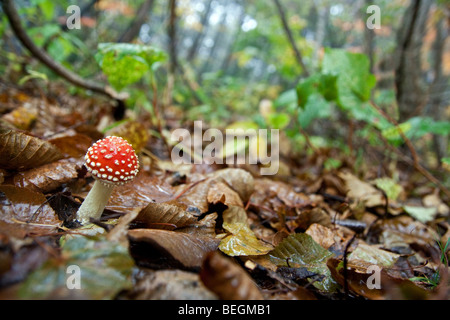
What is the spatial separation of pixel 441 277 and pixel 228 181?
96 centimetres

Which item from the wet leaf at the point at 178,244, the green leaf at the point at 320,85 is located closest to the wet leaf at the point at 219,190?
the wet leaf at the point at 178,244

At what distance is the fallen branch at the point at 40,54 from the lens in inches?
68.3

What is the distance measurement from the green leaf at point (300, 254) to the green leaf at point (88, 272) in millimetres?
559

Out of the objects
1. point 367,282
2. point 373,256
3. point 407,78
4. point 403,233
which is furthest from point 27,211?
point 407,78

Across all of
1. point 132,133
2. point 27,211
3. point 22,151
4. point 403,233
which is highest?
point 132,133

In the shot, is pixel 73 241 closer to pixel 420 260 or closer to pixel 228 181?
pixel 228 181

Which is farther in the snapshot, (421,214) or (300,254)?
(421,214)

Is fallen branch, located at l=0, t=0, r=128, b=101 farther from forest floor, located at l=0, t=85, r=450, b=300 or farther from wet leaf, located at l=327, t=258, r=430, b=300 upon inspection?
wet leaf, located at l=327, t=258, r=430, b=300

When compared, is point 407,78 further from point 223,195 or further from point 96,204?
point 96,204

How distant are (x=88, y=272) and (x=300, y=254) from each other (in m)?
0.73

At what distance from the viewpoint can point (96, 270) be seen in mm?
619

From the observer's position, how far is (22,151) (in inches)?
41.2

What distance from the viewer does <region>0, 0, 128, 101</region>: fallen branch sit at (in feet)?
5.69
